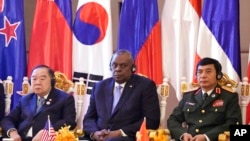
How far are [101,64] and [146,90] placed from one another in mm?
864

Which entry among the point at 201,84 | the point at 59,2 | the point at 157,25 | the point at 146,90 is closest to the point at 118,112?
the point at 146,90

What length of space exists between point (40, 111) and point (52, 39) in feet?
3.03

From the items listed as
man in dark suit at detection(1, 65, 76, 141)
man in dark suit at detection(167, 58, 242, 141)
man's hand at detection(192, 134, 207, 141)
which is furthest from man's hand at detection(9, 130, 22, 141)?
man's hand at detection(192, 134, 207, 141)

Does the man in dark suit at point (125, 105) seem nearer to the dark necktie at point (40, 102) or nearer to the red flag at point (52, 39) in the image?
the dark necktie at point (40, 102)

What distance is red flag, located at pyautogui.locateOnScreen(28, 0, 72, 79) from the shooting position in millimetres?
4715

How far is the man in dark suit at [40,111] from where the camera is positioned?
4043 mm

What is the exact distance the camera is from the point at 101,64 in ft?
15.6

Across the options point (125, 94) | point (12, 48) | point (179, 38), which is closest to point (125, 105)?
point (125, 94)

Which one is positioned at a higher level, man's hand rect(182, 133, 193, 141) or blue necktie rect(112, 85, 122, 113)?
blue necktie rect(112, 85, 122, 113)

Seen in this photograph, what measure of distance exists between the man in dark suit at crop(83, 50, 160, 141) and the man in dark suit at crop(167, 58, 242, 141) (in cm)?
23

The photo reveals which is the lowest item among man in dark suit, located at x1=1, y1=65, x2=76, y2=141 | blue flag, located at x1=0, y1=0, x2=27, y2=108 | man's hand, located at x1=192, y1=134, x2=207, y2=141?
man's hand, located at x1=192, y1=134, x2=207, y2=141

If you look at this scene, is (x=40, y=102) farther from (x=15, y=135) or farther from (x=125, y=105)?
(x=125, y=105)

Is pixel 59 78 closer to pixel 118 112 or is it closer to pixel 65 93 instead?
pixel 65 93

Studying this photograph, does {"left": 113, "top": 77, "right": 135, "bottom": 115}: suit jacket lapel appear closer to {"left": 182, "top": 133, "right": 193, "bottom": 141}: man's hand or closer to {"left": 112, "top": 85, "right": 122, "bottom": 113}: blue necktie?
{"left": 112, "top": 85, "right": 122, "bottom": 113}: blue necktie
